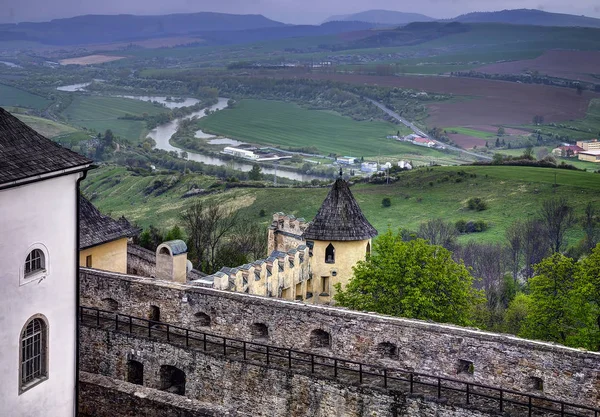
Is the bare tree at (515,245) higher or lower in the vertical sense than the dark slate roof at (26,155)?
lower

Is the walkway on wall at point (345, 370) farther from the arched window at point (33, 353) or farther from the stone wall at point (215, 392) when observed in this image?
the arched window at point (33, 353)

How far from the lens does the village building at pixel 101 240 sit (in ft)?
120

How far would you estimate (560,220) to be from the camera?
264 feet

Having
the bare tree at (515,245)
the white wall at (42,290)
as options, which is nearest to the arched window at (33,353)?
the white wall at (42,290)

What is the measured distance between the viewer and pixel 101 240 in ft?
121

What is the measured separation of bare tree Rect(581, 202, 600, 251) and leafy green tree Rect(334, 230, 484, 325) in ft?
145

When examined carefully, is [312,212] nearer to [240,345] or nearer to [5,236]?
[240,345]

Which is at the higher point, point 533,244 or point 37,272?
point 37,272

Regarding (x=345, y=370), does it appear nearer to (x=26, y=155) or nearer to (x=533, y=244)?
(x=26, y=155)

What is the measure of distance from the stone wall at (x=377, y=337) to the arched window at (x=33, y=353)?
22.0 feet

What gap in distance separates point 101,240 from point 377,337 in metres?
16.3

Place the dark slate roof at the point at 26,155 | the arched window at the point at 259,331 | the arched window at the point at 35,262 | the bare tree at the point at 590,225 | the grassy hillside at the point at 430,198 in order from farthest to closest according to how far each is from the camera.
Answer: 1. the grassy hillside at the point at 430,198
2. the bare tree at the point at 590,225
3. the arched window at the point at 259,331
4. the arched window at the point at 35,262
5. the dark slate roof at the point at 26,155

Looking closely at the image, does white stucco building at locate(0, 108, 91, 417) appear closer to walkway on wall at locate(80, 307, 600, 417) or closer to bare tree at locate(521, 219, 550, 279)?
walkway on wall at locate(80, 307, 600, 417)

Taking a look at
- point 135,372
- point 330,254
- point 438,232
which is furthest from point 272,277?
point 438,232
